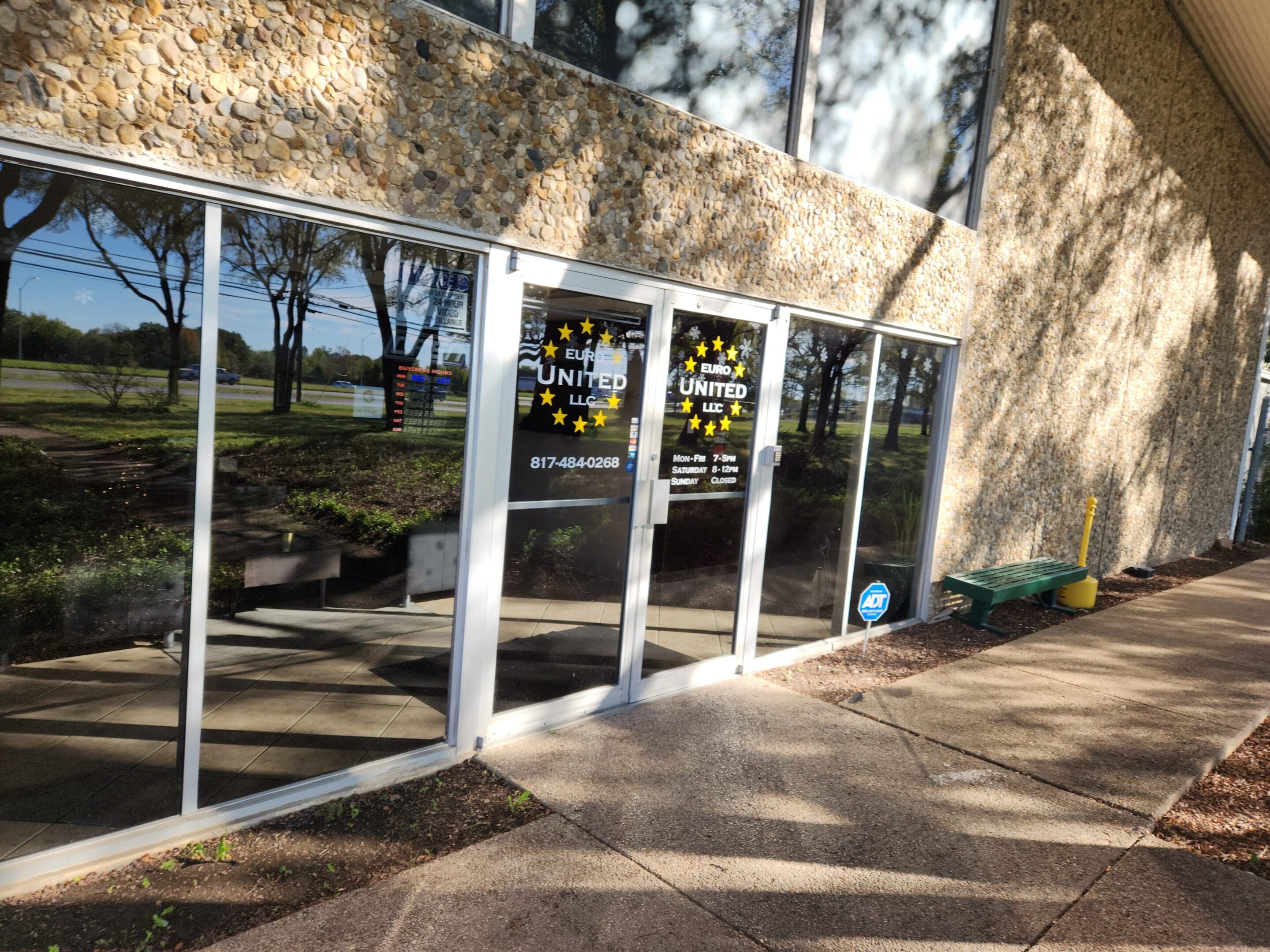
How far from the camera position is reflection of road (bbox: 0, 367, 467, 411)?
3088 mm

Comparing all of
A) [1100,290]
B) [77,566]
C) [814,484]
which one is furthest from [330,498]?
[1100,290]

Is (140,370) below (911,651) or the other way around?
the other way around

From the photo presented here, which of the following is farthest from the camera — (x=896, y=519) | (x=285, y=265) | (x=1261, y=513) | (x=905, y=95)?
(x=1261, y=513)

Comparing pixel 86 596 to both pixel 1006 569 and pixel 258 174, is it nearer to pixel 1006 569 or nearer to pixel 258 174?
pixel 258 174

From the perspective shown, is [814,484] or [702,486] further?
[814,484]

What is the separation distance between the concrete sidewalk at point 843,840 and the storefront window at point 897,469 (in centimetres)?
135

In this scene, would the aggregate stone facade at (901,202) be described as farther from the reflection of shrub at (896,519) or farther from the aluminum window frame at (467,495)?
the reflection of shrub at (896,519)

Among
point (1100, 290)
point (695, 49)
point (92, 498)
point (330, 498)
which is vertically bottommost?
point (92, 498)

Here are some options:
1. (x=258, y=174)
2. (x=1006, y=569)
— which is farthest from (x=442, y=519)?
(x=1006, y=569)

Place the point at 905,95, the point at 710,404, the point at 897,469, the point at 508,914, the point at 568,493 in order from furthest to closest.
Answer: the point at 897,469
the point at 905,95
the point at 710,404
the point at 568,493
the point at 508,914

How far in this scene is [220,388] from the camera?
3.08 metres

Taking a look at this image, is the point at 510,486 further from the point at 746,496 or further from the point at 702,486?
the point at 746,496

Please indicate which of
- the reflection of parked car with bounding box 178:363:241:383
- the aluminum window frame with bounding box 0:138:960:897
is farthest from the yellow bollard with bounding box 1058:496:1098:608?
the reflection of parked car with bounding box 178:363:241:383

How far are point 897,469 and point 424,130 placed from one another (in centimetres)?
460
